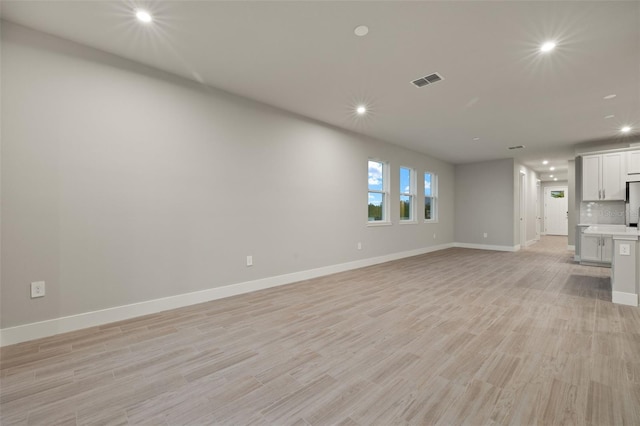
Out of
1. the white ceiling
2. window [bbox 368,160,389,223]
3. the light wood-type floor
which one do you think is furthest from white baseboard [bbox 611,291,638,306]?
window [bbox 368,160,389,223]

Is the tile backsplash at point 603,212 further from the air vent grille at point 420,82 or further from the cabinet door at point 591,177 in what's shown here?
the air vent grille at point 420,82

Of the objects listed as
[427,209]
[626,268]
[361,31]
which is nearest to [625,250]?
[626,268]

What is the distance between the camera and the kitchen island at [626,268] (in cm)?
324

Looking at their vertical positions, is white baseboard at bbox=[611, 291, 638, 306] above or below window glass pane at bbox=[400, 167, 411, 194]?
below

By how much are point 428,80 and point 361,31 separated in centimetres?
130

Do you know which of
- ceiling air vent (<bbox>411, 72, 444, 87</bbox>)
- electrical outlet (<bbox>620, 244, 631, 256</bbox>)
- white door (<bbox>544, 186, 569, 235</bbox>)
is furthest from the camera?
white door (<bbox>544, 186, 569, 235</bbox>)

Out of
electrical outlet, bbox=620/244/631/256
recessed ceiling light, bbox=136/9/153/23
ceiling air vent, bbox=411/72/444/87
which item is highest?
recessed ceiling light, bbox=136/9/153/23

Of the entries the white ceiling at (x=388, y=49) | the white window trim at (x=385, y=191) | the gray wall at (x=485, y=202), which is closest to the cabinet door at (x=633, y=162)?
the white ceiling at (x=388, y=49)

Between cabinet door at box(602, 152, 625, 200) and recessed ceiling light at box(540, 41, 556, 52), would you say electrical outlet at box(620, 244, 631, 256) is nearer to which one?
recessed ceiling light at box(540, 41, 556, 52)

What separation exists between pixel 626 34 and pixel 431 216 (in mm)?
5970

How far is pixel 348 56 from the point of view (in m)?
2.77

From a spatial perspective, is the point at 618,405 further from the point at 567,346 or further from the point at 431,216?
the point at 431,216

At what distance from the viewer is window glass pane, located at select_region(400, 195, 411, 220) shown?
22.5 feet

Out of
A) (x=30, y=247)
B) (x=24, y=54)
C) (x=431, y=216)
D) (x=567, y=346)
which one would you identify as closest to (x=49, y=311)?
(x=30, y=247)
